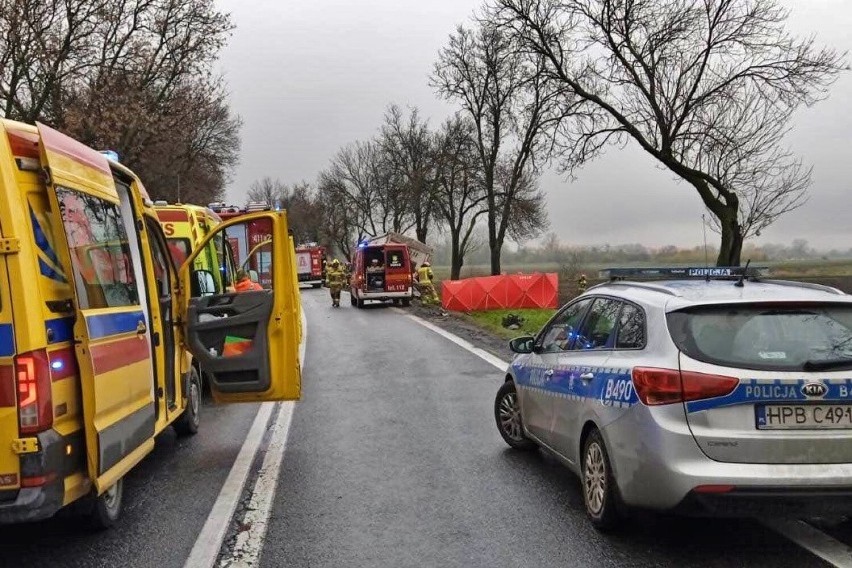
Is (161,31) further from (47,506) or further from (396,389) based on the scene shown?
(47,506)

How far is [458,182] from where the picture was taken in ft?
148

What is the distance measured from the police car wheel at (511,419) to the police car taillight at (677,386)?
233 cm

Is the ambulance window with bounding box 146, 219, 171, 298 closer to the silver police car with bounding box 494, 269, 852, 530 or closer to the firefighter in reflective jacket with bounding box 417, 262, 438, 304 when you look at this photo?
the silver police car with bounding box 494, 269, 852, 530

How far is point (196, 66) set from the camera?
85.9 feet

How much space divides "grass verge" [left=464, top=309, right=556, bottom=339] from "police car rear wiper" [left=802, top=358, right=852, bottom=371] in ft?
38.6

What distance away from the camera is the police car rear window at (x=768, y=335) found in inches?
159

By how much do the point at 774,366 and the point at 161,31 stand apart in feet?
82.5

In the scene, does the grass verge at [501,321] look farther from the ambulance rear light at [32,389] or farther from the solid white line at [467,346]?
the ambulance rear light at [32,389]

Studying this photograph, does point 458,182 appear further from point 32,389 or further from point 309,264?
point 32,389

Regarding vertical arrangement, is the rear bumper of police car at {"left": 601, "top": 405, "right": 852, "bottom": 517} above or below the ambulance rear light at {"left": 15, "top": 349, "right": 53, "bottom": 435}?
below

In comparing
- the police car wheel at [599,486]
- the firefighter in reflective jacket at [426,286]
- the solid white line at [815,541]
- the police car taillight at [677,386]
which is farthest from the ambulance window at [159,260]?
the firefighter in reflective jacket at [426,286]

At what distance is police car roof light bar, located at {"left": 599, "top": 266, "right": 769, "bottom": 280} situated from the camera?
524 cm

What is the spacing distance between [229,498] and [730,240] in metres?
17.9

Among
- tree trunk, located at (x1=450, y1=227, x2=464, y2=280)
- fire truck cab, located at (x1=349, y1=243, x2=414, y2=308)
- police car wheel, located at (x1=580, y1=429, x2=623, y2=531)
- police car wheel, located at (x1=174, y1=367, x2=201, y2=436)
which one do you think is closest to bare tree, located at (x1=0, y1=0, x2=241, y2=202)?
fire truck cab, located at (x1=349, y1=243, x2=414, y2=308)
